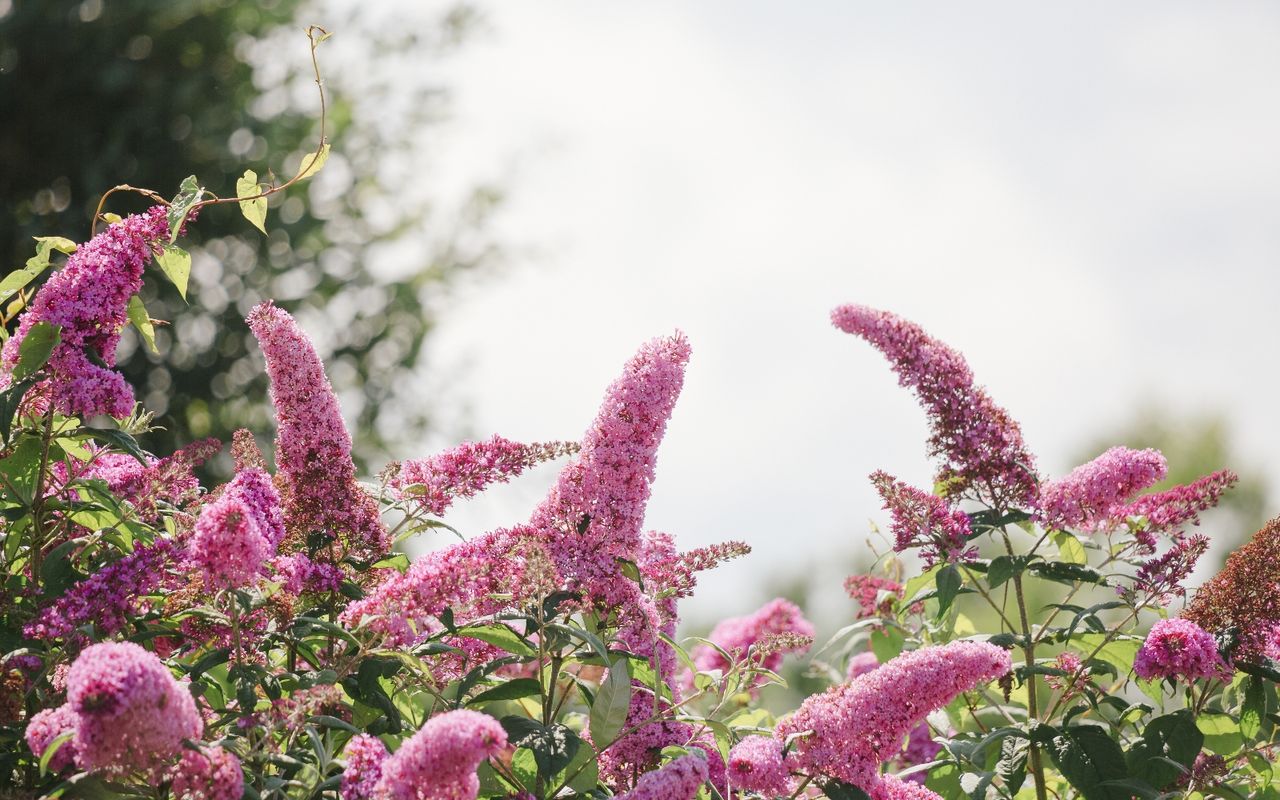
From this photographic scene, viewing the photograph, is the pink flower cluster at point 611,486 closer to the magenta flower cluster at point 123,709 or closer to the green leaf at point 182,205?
the magenta flower cluster at point 123,709

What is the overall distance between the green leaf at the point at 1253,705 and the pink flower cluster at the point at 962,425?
0.64 metres

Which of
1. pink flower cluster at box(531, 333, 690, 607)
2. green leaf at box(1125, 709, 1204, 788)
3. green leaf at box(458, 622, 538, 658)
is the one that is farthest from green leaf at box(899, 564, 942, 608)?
green leaf at box(458, 622, 538, 658)

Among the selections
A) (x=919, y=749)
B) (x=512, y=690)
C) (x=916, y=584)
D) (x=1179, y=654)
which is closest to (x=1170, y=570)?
(x=1179, y=654)

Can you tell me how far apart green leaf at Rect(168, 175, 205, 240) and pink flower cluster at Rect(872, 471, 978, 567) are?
5.01 feet

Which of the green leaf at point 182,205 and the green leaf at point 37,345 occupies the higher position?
the green leaf at point 182,205

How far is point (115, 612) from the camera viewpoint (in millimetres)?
2049

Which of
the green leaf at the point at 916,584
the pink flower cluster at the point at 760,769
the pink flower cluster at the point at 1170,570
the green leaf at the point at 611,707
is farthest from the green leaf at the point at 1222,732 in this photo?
the green leaf at the point at 611,707

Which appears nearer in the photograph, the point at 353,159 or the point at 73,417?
the point at 73,417

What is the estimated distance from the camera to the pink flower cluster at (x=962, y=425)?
9.07ft

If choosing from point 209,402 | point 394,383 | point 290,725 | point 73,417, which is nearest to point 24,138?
point 209,402

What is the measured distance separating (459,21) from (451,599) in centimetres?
1359

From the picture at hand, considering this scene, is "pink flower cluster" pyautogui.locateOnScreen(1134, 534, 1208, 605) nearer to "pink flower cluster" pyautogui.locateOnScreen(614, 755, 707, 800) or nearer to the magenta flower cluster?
"pink flower cluster" pyautogui.locateOnScreen(614, 755, 707, 800)

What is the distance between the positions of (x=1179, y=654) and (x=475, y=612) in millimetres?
1463

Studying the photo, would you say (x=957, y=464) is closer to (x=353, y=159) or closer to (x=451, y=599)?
(x=451, y=599)
